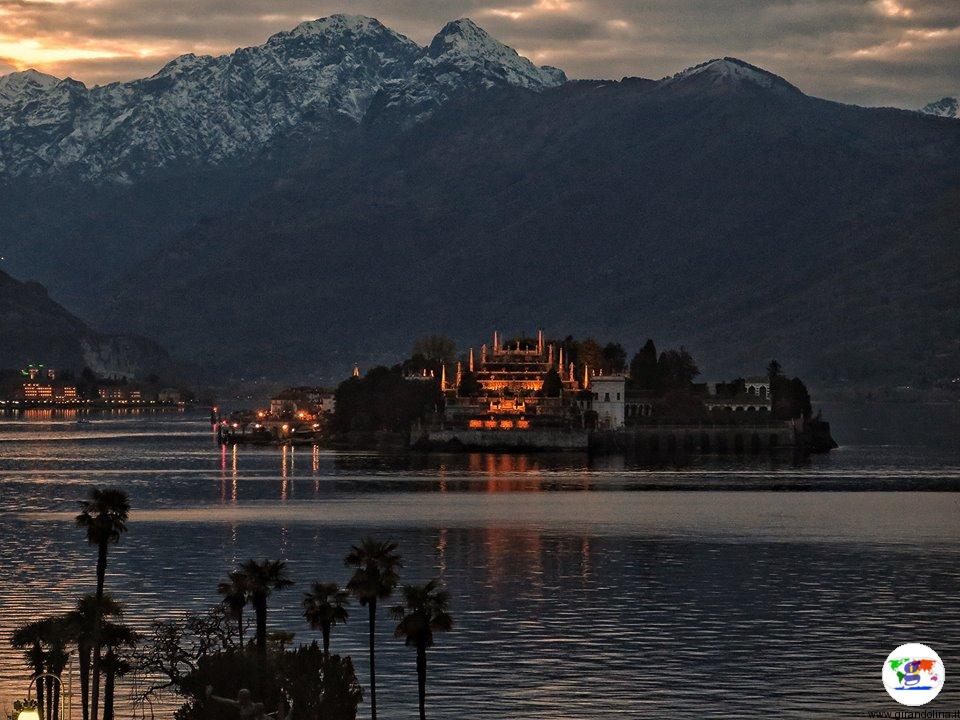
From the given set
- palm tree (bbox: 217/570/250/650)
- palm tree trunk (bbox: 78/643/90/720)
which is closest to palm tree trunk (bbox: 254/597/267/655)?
palm tree (bbox: 217/570/250/650)

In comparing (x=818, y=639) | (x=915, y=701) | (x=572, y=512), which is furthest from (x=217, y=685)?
(x=572, y=512)

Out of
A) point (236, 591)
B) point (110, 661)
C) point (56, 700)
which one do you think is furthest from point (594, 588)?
point (56, 700)

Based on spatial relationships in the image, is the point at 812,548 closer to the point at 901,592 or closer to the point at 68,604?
the point at 901,592

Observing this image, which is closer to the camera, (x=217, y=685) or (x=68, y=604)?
(x=217, y=685)

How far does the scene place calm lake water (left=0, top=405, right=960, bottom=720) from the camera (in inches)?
3511

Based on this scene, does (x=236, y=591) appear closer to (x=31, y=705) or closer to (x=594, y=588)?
(x=31, y=705)

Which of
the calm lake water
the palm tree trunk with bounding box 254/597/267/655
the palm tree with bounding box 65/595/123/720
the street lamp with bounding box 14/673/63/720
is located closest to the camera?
the street lamp with bounding box 14/673/63/720

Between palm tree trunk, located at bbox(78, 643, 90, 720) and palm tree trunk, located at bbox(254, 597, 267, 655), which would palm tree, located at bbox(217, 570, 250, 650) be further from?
palm tree trunk, located at bbox(78, 643, 90, 720)

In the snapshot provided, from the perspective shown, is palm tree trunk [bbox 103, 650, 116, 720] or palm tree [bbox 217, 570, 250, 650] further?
palm tree [bbox 217, 570, 250, 650]

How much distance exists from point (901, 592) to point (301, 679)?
56161mm

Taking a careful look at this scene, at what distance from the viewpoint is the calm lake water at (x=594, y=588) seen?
89.2m

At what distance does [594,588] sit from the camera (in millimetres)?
123000

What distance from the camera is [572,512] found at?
184375mm

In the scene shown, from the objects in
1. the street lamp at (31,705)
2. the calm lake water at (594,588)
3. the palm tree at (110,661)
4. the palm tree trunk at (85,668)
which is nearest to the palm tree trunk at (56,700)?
the street lamp at (31,705)
